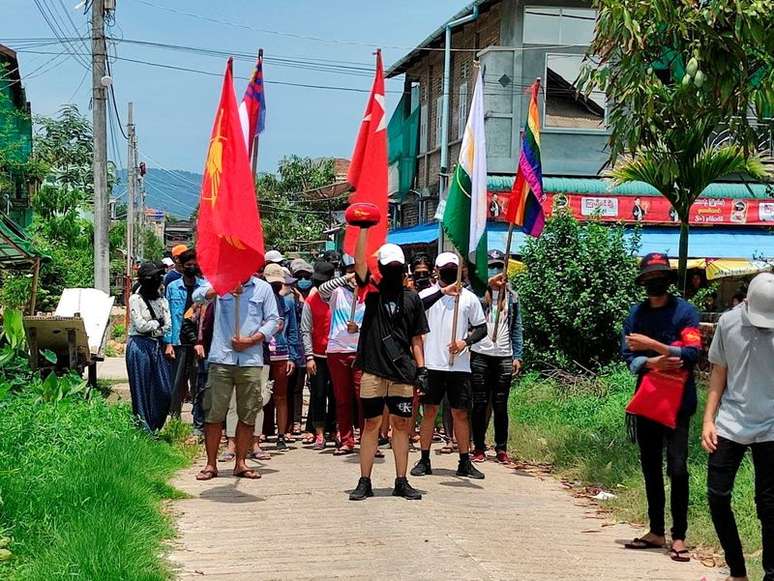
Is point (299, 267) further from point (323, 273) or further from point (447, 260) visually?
point (447, 260)

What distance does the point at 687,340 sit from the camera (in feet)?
21.0

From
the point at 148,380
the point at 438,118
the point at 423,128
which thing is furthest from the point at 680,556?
the point at 423,128

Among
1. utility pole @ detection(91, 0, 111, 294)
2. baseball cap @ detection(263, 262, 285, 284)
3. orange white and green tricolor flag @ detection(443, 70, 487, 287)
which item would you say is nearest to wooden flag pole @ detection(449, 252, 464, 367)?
orange white and green tricolor flag @ detection(443, 70, 487, 287)

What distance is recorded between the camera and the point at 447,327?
892 centimetres

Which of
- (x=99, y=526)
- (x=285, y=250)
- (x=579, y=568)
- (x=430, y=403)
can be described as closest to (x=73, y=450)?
(x=99, y=526)

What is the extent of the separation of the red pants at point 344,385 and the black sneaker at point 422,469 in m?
1.12

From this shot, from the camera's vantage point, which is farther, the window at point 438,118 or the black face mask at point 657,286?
the window at point 438,118

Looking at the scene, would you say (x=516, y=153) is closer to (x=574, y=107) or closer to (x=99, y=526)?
(x=574, y=107)

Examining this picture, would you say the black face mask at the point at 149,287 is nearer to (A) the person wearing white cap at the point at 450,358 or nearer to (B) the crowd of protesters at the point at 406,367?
(B) the crowd of protesters at the point at 406,367

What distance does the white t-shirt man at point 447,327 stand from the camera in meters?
8.84

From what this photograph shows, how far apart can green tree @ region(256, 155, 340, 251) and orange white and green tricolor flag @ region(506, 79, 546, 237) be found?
3730 centimetres

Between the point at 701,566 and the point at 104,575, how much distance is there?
3.58 metres

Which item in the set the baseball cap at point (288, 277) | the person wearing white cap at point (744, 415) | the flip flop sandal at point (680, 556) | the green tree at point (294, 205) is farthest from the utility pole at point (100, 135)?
the green tree at point (294, 205)

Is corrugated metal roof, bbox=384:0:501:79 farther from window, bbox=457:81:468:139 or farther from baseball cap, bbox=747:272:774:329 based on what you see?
baseball cap, bbox=747:272:774:329
